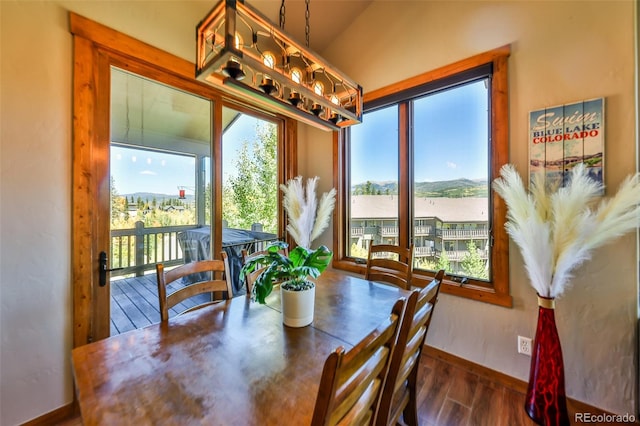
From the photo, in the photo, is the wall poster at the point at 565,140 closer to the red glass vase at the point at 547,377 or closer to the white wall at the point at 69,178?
the white wall at the point at 69,178

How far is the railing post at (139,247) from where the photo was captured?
2.06 meters

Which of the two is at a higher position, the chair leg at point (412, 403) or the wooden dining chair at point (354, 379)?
the wooden dining chair at point (354, 379)

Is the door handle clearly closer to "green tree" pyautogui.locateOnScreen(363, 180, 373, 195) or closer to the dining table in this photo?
the dining table

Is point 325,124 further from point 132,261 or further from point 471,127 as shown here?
point 132,261

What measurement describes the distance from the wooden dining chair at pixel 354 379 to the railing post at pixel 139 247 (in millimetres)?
2047

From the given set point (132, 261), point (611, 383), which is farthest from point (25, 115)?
point (611, 383)

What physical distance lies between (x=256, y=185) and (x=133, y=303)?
5.28ft

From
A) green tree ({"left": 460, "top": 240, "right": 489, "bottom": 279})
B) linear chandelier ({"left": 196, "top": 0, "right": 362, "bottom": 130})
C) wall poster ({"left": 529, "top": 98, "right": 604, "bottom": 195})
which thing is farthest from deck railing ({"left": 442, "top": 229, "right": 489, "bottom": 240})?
linear chandelier ({"left": 196, "top": 0, "right": 362, "bottom": 130})

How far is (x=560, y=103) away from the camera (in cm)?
173

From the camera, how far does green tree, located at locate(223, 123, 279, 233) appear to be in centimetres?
272

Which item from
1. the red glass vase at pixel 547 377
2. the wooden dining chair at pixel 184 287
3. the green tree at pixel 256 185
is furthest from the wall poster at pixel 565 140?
the green tree at pixel 256 185

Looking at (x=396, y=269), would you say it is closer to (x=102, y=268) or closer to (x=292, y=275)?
(x=292, y=275)

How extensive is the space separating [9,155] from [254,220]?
1867mm

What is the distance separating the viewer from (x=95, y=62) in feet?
5.76
